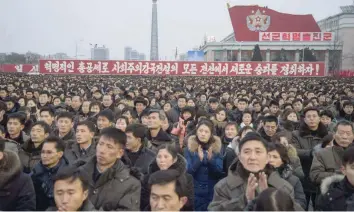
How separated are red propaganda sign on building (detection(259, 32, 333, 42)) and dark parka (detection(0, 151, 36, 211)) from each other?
1650 inches

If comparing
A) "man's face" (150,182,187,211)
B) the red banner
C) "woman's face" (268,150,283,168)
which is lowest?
"man's face" (150,182,187,211)

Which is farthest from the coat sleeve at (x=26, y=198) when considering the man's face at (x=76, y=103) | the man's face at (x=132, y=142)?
the man's face at (x=76, y=103)

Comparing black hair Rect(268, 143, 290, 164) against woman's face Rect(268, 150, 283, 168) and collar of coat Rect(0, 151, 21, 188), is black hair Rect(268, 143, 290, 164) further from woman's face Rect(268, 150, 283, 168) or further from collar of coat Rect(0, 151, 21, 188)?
collar of coat Rect(0, 151, 21, 188)

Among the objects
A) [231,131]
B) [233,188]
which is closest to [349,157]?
[233,188]

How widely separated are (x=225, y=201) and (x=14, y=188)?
5.50 feet

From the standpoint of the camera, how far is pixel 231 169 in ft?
→ 9.16

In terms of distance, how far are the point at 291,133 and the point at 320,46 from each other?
41.8 metres

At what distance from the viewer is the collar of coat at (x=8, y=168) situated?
299 centimetres

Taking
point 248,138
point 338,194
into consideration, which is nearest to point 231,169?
point 248,138

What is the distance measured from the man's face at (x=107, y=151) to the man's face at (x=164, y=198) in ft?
2.16

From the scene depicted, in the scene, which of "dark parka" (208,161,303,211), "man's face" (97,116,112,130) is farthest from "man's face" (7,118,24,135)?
"dark parka" (208,161,303,211)

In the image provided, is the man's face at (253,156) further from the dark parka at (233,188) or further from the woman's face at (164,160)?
the woman's face at (164,160)

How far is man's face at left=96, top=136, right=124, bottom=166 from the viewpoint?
9.70 ft

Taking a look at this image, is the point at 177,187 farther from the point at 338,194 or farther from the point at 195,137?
the point at 195,137
